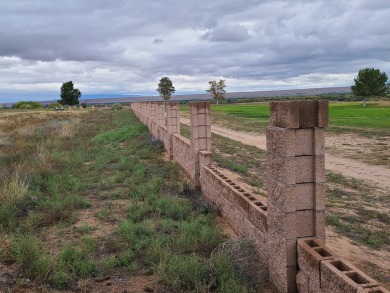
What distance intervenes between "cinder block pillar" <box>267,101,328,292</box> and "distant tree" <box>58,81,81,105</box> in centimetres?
10350

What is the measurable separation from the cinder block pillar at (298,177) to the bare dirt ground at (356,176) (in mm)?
1449

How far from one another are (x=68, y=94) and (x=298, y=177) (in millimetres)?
103926

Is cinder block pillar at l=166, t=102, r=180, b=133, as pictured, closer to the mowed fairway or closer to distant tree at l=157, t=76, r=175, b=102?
the mowed fairway

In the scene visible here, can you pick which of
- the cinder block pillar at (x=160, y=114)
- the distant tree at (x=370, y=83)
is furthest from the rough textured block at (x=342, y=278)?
the distant tree at (x=370, y=83)

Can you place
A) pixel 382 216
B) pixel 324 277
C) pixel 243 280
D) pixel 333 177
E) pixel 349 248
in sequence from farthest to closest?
pixel 333 177
pixel 382 216
pixel 349 248
pixel 243 280
pixel 324 277

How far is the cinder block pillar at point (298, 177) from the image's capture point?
4242 mm

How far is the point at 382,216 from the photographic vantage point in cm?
788

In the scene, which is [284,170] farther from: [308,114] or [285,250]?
[285,250]

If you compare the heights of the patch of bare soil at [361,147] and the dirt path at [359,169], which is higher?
the patch of bare soil at [361,147]

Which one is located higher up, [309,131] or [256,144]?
[309,131]

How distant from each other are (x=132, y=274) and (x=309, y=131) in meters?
2.88

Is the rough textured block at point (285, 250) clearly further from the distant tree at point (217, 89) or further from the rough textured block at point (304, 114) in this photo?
the distant tree at point (217, 89)

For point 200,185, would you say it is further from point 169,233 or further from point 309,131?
point 309,131

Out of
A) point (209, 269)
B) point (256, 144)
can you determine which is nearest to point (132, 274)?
point (209, 269)
